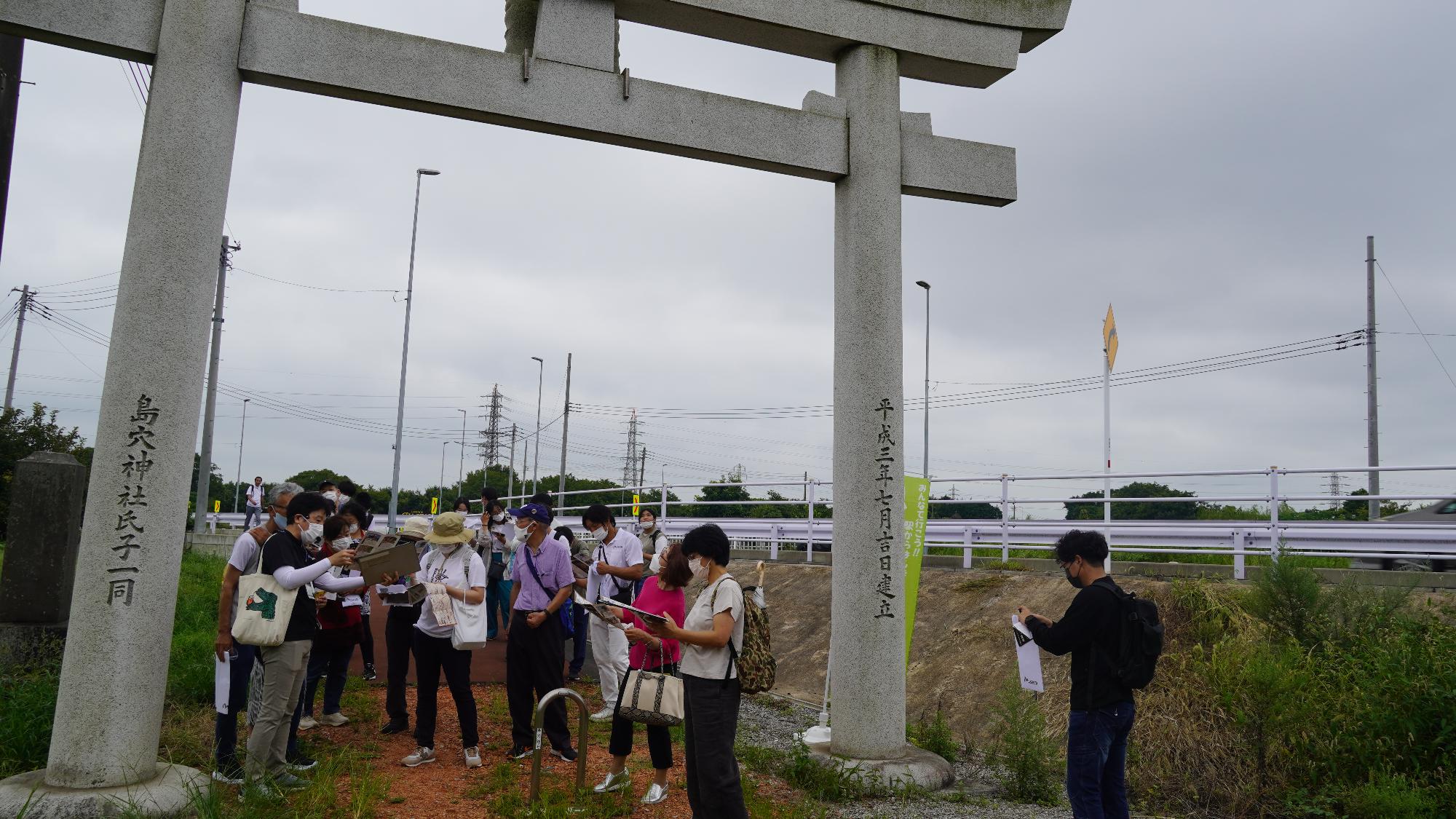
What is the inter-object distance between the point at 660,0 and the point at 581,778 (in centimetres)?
581

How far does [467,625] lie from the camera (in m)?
7.07

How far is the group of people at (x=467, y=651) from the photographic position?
5.20 meters

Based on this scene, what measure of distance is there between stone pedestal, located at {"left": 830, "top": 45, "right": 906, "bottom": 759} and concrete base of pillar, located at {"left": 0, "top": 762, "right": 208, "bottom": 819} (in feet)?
14.9

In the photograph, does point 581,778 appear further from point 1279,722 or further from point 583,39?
point 583,39

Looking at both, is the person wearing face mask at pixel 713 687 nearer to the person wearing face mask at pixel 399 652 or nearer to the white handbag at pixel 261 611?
the white handbag at pixel 261 611

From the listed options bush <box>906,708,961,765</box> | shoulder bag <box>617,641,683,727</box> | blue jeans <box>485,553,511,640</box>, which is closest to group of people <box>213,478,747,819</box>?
shoulder bag <box>617,641,683,727</box>

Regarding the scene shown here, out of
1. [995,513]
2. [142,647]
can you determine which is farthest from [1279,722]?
[995,513]

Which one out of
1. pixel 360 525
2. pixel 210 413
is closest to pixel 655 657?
pixel 360 525

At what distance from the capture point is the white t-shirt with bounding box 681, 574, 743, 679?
5.14 m

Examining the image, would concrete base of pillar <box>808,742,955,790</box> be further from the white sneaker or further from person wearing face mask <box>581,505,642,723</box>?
person wearing face mask <box>581,505,642,723</box>

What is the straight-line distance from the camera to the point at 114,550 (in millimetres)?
5855

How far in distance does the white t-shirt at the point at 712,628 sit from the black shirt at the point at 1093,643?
174cm

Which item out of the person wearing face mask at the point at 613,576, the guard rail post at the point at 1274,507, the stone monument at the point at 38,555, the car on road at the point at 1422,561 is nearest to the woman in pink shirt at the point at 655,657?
the person wearing face mask at the point at 613,576

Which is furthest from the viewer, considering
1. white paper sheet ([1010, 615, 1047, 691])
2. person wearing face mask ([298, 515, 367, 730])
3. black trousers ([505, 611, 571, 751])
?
person wearing face mask ([298, 515, 367, 730])
